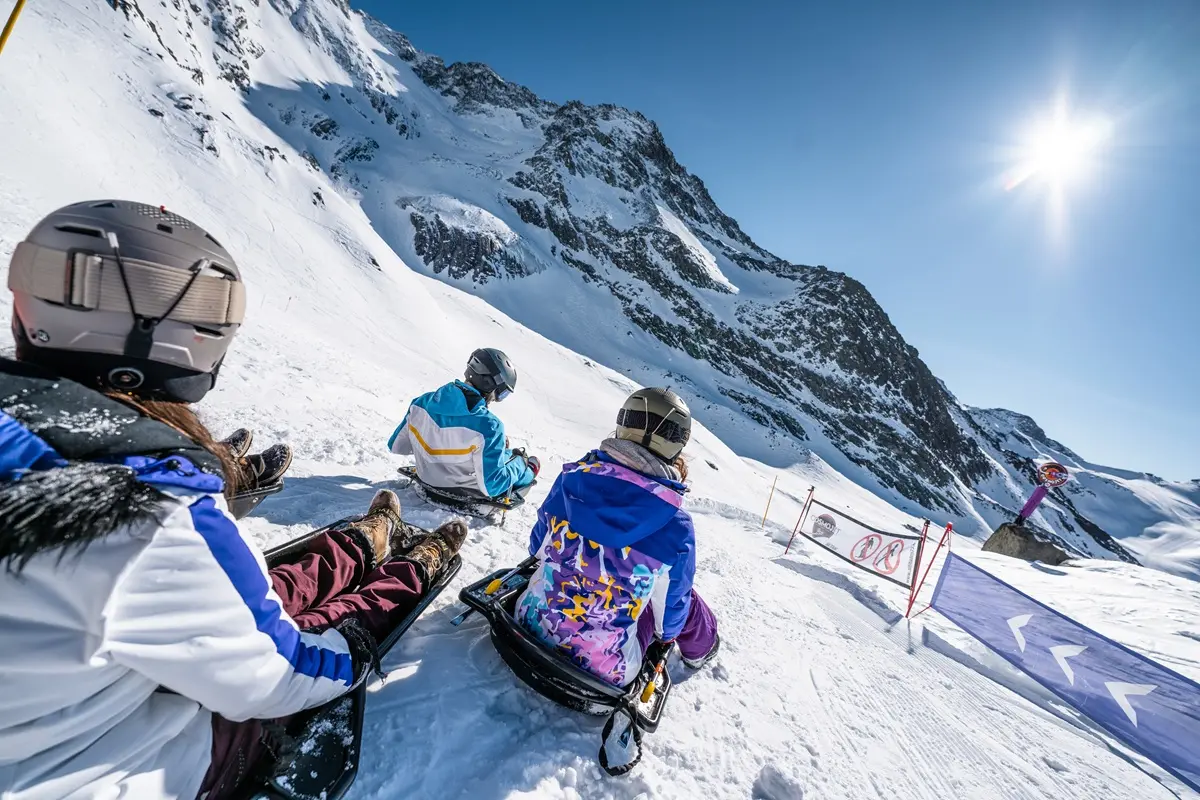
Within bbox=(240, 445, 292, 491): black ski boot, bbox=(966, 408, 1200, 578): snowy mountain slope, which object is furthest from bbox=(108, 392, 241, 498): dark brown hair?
bbox=(966, 408, 1200, 578): snowy mountain slope

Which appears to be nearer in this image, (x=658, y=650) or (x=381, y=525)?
(x=658, y=650)

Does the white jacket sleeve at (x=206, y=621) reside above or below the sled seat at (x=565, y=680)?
above

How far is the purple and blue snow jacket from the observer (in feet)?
8.23

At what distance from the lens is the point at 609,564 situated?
101 inches

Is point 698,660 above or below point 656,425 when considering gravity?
below

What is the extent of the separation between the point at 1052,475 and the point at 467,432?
21107 millimetres

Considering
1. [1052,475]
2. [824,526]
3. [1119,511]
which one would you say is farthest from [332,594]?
[1119,511]

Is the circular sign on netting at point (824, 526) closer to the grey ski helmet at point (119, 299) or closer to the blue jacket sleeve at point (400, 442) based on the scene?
the blue jacket sleeve at point (400, 442)

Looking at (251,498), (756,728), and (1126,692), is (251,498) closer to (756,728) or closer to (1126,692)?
(756,728)

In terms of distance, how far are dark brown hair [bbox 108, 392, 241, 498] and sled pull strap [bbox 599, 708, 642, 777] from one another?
2183 millimetres

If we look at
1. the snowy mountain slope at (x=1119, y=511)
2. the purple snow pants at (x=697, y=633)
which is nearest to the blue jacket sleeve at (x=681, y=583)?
the purple snow pants at (x=697, y=633)

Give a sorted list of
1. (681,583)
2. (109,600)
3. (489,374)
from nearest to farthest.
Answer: (109,600) → (681,583) → (489,374)

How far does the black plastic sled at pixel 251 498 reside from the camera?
10.8 ft

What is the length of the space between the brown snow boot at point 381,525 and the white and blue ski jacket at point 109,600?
1.64 m
